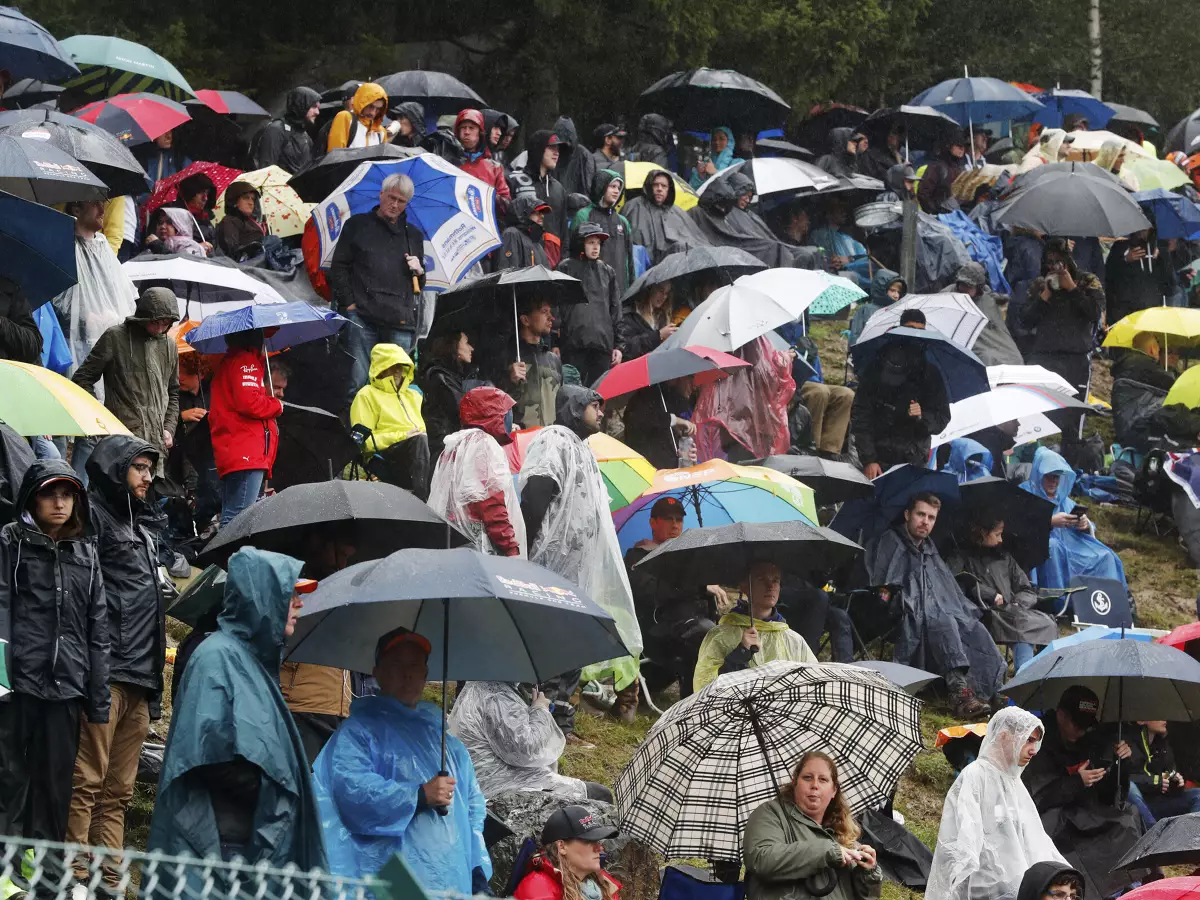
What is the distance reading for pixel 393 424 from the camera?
1266 centimetres

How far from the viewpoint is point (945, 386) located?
15.0m

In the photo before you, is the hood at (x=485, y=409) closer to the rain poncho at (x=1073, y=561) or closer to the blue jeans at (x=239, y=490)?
the blue jeans at (x=239, y=490)

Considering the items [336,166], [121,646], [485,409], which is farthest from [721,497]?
[336,166]

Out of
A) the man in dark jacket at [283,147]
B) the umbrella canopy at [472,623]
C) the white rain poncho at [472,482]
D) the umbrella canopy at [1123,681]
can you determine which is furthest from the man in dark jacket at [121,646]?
the man in dark jacket at [283,147]

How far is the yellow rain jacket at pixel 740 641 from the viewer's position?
1082 cm

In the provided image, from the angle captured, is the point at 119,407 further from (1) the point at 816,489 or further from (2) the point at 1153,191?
(2) the point at 1153,191

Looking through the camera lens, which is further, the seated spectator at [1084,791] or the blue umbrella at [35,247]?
the blue umbrella at [35,247]

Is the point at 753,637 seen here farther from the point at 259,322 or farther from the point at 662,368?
the point at 259,322

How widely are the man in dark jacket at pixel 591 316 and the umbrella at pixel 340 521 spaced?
6.12 metres

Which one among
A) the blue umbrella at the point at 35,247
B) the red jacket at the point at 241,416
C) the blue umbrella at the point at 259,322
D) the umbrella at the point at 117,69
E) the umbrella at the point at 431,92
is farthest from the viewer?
the umbrella at the point at 431,92

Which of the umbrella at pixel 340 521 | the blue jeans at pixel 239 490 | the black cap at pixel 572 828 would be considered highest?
the umbrella at pixel 340 521

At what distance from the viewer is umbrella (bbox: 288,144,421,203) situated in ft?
50.3

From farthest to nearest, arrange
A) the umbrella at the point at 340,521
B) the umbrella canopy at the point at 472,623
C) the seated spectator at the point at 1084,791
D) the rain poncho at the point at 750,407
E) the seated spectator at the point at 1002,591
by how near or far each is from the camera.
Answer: the rain poncho at the point at 750,407 → the seated spectator at the point at 1002,591 → the seated spectator at the point at 1084,791 → the umbrella at the point at 340,521 → the umbrella canopy at the point at 472,623

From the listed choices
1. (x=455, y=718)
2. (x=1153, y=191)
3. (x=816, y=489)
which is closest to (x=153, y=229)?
(x=816, y=489)
